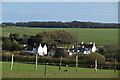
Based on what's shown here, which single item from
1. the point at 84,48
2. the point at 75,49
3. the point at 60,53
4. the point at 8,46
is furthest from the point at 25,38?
the point at 8,46

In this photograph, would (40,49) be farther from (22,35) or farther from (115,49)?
(115,49)

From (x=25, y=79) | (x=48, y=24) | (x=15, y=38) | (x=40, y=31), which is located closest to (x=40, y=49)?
(x=15, y=38)

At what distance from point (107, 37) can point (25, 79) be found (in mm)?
39755

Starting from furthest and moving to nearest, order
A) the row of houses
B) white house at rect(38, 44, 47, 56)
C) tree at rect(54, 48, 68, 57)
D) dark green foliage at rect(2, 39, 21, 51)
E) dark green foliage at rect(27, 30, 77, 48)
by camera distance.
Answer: dark green foliage at rect(27, 30, 77, 48), the row of houses, white house at rect(38, 44, 47, 56), tree at rect(54, 48, 68, 57), dark green foliage at rect(2, 39, 21, 51)

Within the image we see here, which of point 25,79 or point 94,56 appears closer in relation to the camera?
point 25,79

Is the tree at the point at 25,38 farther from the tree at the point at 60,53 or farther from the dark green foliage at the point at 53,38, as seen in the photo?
the tree at the point at 60,53

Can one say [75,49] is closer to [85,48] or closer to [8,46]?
[85,48]

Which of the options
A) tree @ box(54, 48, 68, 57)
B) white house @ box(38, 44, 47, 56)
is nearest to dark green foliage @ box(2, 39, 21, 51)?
white house @ box(38, 44, 47, 56)

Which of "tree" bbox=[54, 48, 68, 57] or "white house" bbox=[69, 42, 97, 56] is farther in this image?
"white house" bbox=[69, 42, 97, 56]

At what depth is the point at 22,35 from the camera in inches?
→ 2101

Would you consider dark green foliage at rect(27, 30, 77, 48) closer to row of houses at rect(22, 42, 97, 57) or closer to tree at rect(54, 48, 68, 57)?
row of houses at rect(22, 42, 97, 57)

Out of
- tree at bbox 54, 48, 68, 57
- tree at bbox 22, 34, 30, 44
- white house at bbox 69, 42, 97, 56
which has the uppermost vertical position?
tree at bbox 22, 34, 30, 44

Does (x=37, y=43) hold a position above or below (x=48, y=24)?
below

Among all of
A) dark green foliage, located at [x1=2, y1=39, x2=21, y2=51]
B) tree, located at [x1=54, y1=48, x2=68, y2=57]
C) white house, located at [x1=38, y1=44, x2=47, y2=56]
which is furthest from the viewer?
white house, located at [x1=38, y1=44, x2=47, y2=56]
